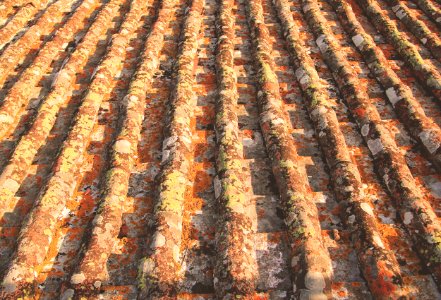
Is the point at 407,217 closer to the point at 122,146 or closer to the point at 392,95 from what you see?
the point at 392,95

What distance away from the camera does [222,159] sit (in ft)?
7.89

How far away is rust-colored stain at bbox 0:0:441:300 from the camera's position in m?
1.84

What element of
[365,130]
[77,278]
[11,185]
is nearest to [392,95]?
[365,130]

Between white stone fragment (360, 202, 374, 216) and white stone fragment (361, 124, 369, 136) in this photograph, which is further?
white stone fragment (361, 124, 369, 136)

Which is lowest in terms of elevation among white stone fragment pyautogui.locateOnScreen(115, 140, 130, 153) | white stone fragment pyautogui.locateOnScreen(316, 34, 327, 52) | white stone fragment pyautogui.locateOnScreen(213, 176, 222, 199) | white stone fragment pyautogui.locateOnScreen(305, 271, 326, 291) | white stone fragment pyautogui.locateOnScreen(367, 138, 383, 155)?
white stone fragment pyautogui.locateOnScreen(115, 140, 130, 153)

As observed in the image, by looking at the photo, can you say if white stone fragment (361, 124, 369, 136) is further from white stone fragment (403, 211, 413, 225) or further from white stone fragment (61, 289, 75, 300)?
white stone fragment (61, 289, 75, 300)

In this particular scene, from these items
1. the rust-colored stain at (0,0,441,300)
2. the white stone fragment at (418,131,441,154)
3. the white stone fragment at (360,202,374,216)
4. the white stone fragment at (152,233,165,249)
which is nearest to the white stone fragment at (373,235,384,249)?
the rust-colored stain at (0,0,441,300)

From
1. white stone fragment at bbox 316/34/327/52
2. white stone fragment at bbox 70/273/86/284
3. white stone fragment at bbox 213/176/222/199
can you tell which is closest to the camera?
white stone fragment at bbox 70/273/86/284

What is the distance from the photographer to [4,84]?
331cm

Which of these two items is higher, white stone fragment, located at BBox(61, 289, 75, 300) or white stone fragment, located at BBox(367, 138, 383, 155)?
white stone fragment, located at BBox(367, 138, 383, 155)

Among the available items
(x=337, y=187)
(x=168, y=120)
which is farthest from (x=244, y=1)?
(x=337, y=187)

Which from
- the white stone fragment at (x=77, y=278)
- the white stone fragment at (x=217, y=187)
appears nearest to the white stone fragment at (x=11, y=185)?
the white stone fragment at (x=77, y=278)

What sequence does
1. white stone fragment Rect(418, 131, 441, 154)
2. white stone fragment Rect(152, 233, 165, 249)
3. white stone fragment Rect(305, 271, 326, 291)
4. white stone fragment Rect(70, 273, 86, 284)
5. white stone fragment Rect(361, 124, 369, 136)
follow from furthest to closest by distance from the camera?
white stone fragment Rect(361, 124, 369, 136), white stone fragment Rect(418, 131, 441, 154), white stone fragment Rect(152, 233, 165, 249), white stone fragment Rect(70, 273, 86, 284), white stone fragment Rect(305, 271, 326, 291)

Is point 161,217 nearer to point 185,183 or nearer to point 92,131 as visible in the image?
point 185,183
